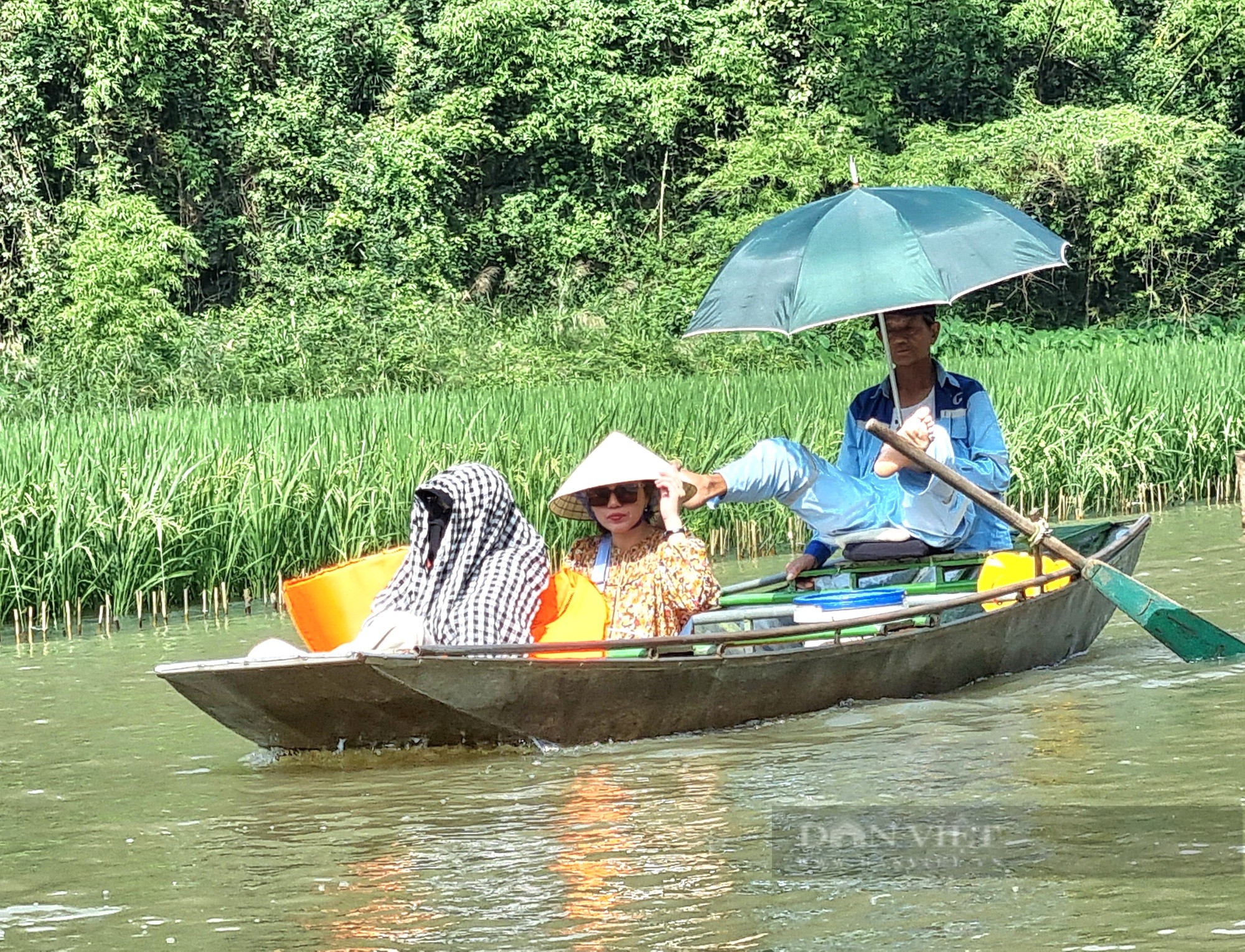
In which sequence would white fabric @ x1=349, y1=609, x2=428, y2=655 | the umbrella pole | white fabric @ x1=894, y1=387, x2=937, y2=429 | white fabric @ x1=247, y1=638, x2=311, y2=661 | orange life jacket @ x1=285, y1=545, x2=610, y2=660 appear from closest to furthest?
white fabric @ x1=247, y1=638, x2=311, y2=661 → white fabric @ x1=349, y1=609, x2=428, y2=655 → orange life jacket @ x1=285, y1=545, x2=610, y2=660 → the umbrella pole → white fabric @ x1=894, y1=387, x2=937, y2=429

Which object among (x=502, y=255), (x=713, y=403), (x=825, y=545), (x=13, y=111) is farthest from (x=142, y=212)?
(x=825, y=545)

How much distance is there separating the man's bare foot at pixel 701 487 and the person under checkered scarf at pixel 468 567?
543mm

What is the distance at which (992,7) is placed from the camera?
27.0 m

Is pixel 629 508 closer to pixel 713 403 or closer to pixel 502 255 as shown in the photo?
pixel 713 403

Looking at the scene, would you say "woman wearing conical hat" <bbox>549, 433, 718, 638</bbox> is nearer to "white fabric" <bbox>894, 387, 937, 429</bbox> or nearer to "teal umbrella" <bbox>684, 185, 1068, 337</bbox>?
"teal umbrella" <bbox>684, 185, 1068, 337</bbox>

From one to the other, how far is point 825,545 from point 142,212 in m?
16.3

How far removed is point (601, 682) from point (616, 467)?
70 cm

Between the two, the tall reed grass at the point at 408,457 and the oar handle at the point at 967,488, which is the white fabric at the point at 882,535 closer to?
the oar handle at the point at 967,488

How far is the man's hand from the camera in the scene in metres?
7.39

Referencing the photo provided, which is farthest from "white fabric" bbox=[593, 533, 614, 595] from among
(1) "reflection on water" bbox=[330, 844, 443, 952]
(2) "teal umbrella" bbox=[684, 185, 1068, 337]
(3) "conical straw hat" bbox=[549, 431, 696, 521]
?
(1) "reflection on water" bbox=[330, 844, 443, 952]

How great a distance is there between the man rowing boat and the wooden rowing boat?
0.46 meters

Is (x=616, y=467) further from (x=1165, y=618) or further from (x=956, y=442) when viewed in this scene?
(x=1165, y=618)

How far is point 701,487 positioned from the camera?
20.3ft

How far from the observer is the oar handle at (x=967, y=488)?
635 cm
